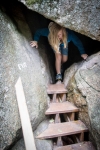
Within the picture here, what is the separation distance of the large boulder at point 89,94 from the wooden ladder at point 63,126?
15cm

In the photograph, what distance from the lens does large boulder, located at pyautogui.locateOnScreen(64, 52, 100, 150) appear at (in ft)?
8.03

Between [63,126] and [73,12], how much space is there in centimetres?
246

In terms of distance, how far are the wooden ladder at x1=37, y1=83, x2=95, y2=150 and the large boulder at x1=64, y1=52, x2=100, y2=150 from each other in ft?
0.50

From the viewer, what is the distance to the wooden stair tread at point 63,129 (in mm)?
2586

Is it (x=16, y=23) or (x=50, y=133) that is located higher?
(x=16, y=23)

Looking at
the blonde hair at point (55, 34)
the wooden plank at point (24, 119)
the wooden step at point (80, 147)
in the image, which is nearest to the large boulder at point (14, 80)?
the wooden plank at point (24, 119)

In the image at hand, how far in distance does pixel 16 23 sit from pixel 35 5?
0.71 m

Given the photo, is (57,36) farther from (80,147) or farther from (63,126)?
(80,147)

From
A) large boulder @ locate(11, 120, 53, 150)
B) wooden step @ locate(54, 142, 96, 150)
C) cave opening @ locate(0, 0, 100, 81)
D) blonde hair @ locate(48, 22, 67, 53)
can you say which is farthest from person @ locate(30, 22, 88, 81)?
wooden step @ locate(54, 142, 96, 150)

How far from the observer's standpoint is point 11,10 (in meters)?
3.07

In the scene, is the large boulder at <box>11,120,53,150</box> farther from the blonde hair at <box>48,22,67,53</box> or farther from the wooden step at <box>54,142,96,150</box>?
the blonde hair at <box>48,22,67,53</box>

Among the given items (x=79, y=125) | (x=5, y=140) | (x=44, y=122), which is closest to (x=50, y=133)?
(x=44, y=122)

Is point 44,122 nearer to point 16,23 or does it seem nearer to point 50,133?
point 50,133

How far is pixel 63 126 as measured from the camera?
9.25ft
